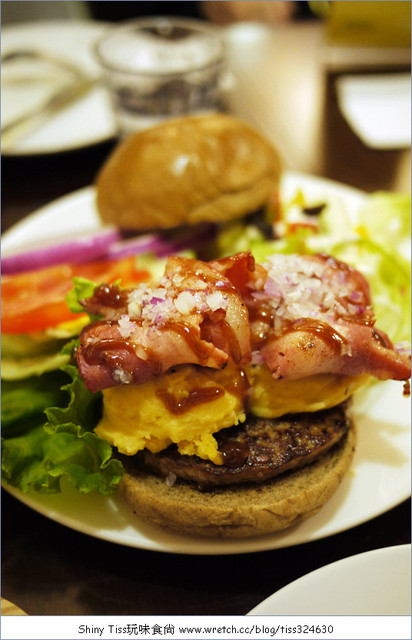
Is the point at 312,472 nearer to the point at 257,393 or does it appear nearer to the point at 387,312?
the point at 257,393

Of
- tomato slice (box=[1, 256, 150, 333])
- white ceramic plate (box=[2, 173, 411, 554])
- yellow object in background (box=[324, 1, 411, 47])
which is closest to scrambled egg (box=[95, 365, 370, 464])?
white ceramic plate (box=[2, 173, 411, 554])

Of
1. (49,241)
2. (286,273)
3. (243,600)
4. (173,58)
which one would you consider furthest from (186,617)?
(173,58)

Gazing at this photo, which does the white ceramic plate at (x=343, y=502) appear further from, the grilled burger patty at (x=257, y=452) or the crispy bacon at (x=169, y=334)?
the crispy bacon at (x=169, y=334)

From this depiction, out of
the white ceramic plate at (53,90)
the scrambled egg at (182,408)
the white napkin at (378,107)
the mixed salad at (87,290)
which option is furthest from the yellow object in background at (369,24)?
the scrambled egg at (182,408)

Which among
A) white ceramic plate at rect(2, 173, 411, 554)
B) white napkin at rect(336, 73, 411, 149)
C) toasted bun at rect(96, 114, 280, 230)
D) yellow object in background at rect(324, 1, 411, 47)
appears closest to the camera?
white ceramic plate at rect(2, 173, 411, 554)

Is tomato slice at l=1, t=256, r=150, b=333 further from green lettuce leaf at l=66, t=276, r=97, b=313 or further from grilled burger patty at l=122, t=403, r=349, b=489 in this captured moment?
grilled burger patty at l=122, t=403, r=349, b=489

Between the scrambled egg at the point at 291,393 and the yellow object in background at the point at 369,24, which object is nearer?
the scrambled egg at the point at 291,393
